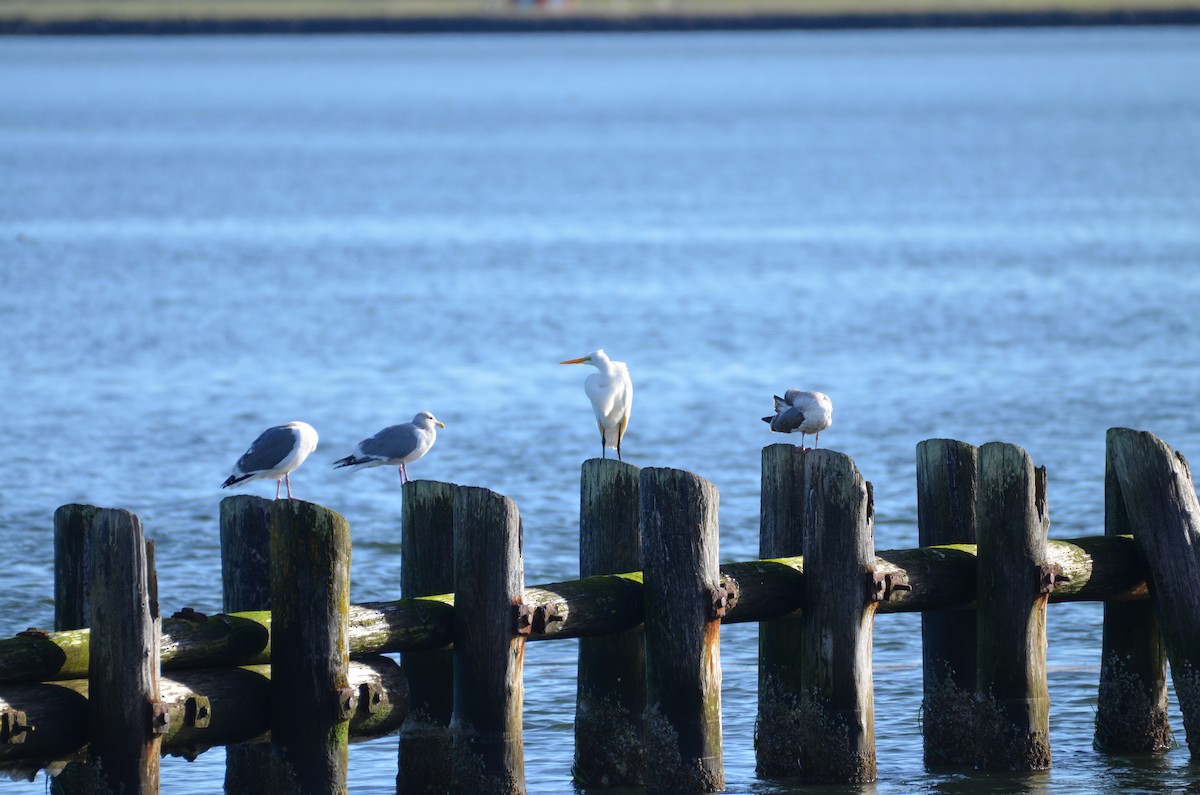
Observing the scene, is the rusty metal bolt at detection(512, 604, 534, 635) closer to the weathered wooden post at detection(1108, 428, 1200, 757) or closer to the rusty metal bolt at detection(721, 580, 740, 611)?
the rusty metal bolt at detection(721, 580, 740, 611)

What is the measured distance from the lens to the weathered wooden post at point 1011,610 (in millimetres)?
10758

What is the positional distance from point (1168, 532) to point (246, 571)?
4879 millimetres

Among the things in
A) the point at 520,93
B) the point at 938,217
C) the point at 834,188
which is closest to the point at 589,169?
the point at 834,188

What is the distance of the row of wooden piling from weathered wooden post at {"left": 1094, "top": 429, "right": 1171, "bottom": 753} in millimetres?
14

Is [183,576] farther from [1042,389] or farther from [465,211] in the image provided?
[465,211]

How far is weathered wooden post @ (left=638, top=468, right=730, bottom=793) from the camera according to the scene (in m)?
10.1

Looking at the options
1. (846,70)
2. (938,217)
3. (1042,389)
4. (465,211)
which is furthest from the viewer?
(846,70)

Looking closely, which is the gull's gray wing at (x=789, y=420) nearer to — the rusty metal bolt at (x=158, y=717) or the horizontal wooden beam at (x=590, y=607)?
the horizontal wooden beam at (x=590, y=607)

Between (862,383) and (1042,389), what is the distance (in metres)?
2.33

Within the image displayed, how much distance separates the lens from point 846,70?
183375mm

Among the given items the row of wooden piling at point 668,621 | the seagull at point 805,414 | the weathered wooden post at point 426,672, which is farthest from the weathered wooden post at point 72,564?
the seagull at point 805,414

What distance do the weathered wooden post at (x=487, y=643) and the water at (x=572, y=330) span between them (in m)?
1.46

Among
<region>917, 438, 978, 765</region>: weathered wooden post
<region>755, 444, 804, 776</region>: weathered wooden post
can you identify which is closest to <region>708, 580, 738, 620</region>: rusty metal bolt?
<region>755, 444, 804, 776</region>: weathered wooden post

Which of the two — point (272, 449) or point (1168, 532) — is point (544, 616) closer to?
point (272, 449)
